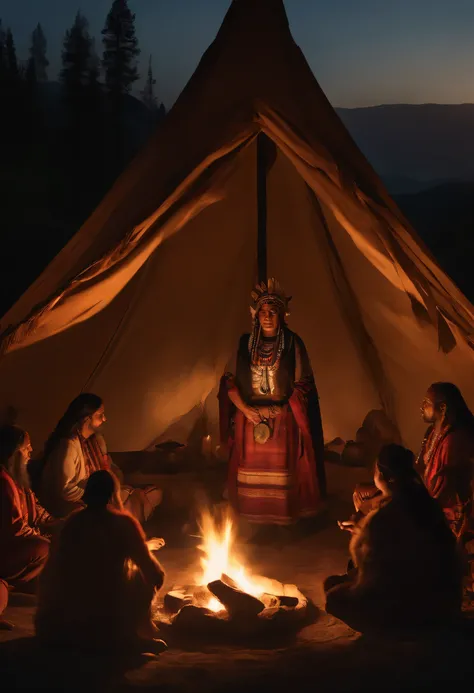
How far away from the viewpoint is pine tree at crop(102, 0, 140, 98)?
80.1ft

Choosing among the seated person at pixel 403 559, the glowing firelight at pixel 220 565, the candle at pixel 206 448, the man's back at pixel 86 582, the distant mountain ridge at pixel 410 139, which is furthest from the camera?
the distant mountain ridge at pixel 410 139

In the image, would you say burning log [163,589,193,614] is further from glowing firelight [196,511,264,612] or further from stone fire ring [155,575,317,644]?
glowing firelight [196,511,264,612]

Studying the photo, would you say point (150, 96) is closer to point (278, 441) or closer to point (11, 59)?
point (11, 59)

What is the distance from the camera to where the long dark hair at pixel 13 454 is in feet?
15.3

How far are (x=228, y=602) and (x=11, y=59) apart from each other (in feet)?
79.0

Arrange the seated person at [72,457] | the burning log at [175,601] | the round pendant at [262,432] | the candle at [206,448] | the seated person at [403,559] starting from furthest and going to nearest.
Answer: the candle at [206,448] < the round pendant at [262,432] < the seated person at [72,457] < the burning log at [175,601] < the seated person at [403,559]

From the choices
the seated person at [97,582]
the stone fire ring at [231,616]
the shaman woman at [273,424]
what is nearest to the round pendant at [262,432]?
the shaman woman at [273,424]

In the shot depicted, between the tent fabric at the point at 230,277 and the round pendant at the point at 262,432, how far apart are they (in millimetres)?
1397

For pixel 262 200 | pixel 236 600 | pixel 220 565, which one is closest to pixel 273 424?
pixel 220 565

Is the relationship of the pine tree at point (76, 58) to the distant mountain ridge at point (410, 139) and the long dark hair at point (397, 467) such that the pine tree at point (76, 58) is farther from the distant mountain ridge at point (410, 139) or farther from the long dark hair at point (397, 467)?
the long dark hair at point (397, 467)

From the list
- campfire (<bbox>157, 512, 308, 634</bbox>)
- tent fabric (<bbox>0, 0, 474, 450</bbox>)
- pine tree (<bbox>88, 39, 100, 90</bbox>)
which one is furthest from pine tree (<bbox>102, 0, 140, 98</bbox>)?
campfire (<bbox>157, 512, 308, 634</bbox>)

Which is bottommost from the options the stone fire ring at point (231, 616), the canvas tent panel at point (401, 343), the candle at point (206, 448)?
the stone fire ring at point (231, 616)

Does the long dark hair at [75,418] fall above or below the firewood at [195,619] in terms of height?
above

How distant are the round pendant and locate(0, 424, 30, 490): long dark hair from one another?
1853mm
